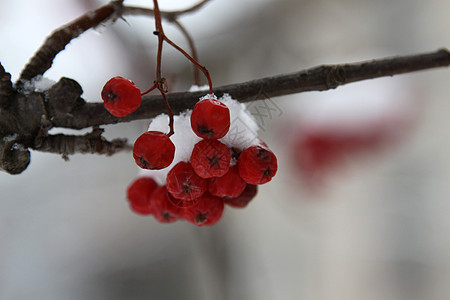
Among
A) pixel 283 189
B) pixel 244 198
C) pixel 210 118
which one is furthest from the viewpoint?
pixel 283 189

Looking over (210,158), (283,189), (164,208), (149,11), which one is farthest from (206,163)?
(283,189)

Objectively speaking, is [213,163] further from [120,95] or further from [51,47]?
[51,47]

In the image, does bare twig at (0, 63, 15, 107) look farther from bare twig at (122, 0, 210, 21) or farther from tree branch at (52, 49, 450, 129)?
bare twig at (122, 0, 210, 21)

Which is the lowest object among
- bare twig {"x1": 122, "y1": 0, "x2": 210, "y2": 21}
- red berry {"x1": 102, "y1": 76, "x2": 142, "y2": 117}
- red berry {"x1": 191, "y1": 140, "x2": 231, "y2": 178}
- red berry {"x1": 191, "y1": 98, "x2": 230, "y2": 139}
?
red berry {"x1": 191, "y1": 140, "x2": 231, "y2": 178}

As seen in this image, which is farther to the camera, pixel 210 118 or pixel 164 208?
pixel 164 208

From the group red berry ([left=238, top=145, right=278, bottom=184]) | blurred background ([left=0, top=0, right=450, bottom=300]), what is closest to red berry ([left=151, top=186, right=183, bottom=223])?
red berry ([left=238, top=145, right=278, bottom=184])

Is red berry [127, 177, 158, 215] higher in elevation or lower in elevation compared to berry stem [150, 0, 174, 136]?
lower

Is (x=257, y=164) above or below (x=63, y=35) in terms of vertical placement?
below
